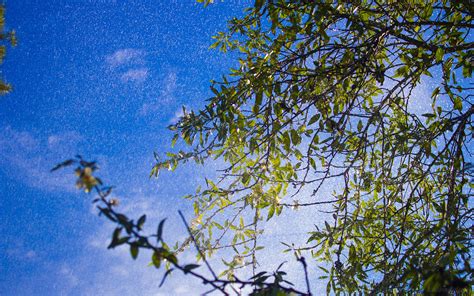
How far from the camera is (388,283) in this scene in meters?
2.29

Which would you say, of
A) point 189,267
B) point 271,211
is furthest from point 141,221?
point 271,211

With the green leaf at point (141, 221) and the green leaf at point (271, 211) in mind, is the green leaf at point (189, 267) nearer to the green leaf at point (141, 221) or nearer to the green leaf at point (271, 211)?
the green leaf at point (141, 221)

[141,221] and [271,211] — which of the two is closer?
[141,221]

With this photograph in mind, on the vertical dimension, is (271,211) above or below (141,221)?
above

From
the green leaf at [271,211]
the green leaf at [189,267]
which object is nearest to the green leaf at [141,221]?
the green leaf at [189,267]

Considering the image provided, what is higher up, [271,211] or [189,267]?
[271,211]

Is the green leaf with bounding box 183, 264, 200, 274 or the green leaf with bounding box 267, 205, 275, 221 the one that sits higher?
the green leaf with bounding box 267, 205, 275, 221

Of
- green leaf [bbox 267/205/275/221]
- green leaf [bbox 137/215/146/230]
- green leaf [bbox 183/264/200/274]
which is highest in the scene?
green leaf [bbox 267/205/275/221]

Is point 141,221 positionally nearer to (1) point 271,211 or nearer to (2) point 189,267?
(2) point 189,267

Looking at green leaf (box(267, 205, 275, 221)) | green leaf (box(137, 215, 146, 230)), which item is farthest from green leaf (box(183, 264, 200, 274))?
green leaf (box(267, 205, 275, 221))

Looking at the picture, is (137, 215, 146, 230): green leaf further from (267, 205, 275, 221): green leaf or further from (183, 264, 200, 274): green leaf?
(267, 205, 275, 221): green leaf

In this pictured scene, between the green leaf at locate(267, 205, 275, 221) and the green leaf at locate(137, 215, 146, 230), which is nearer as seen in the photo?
the green leaf at locate(137, 215, 146, 230)

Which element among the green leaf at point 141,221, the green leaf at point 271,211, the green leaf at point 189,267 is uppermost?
the green leaf at point 271,211

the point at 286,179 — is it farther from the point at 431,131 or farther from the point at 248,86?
the point at 431,131
